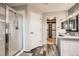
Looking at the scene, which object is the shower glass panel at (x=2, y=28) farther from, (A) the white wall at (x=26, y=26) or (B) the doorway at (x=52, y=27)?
(B) the doorway at (x=52, y=27)

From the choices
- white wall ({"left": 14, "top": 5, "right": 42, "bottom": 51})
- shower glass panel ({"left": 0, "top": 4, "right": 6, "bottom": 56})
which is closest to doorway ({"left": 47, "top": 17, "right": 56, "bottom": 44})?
white wall ({"left": 14, "top": 5, "right": 42, "bottom": 51})

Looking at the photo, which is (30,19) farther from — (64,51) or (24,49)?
(64,51)

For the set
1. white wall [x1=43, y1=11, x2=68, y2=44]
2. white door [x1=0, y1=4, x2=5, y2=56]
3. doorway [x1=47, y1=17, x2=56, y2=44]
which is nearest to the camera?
white door [x1=0, y1=4, x2=5, y2=56]

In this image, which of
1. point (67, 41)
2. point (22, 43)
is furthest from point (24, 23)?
point (67, 41)

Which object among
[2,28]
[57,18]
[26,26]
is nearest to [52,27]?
[57,18]

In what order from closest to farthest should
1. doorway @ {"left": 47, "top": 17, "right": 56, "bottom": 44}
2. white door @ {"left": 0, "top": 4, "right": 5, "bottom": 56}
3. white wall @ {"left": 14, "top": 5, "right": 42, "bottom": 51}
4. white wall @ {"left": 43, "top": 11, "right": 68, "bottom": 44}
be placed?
1. white door @ {"left": 0, "top": 4, "right": 5, "bottom": 56}
2. white wall @ {"left": 14, "top": 5, "right": 42, "bottom": 51}
3. white wall @ {"left": 43, "top": 11, "right": 68, "bottom": 44}
4. doorway @ {"left": 47, "top": 17, "right": 56, "bottom": 44}

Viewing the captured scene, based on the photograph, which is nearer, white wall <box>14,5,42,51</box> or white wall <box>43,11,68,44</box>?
white wall <box>14,5,42,51</box>

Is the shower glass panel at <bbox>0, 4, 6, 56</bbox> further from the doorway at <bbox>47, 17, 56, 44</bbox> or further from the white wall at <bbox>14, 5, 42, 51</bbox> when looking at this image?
the doorway at <bbox>47, 17, 56, 44</bbox>

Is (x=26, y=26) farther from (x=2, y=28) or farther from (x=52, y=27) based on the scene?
(x=52, y=27)

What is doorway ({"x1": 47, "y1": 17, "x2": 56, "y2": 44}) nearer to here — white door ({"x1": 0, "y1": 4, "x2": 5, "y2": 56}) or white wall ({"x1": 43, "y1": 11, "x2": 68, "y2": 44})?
white wall ({"x1": 43, "y1": 11, "x2": 68, "y2": 44})

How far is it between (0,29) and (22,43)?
2387 mm

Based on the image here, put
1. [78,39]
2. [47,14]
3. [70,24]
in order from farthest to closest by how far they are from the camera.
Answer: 1. [47,14]
2. [70,24]
3. [78,39]

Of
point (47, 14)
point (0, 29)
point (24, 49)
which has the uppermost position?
point (47, 14)

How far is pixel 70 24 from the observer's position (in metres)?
5.06
